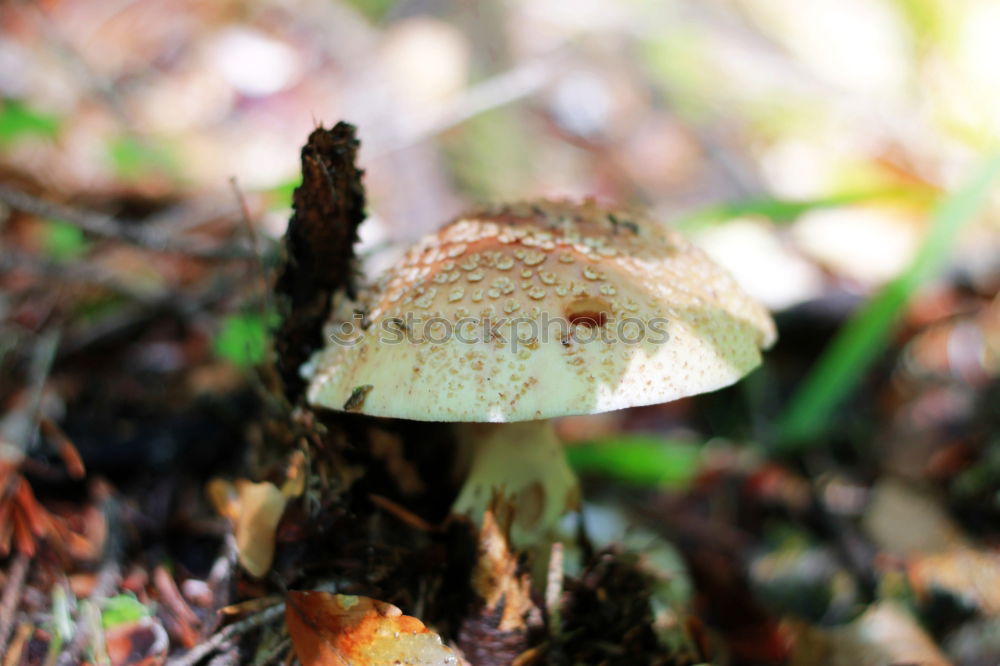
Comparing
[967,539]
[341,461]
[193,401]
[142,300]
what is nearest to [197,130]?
[142,300]

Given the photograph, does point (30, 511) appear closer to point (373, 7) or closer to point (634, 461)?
point (634, 461)

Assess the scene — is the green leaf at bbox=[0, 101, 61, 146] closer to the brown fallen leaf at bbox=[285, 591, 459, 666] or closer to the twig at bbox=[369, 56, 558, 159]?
the twig at bbox=[369, 56, 558, 159]

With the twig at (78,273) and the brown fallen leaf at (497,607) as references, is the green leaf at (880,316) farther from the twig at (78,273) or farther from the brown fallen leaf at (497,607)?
the twig at (78,273)

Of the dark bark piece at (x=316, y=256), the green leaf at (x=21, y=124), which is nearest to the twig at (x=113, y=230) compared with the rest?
the dark bark piece at (x=316, y=256)

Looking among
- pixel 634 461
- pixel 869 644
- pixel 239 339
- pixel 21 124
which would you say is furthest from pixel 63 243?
pixel 869 644

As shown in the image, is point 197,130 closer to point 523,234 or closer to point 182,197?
point 182,197
